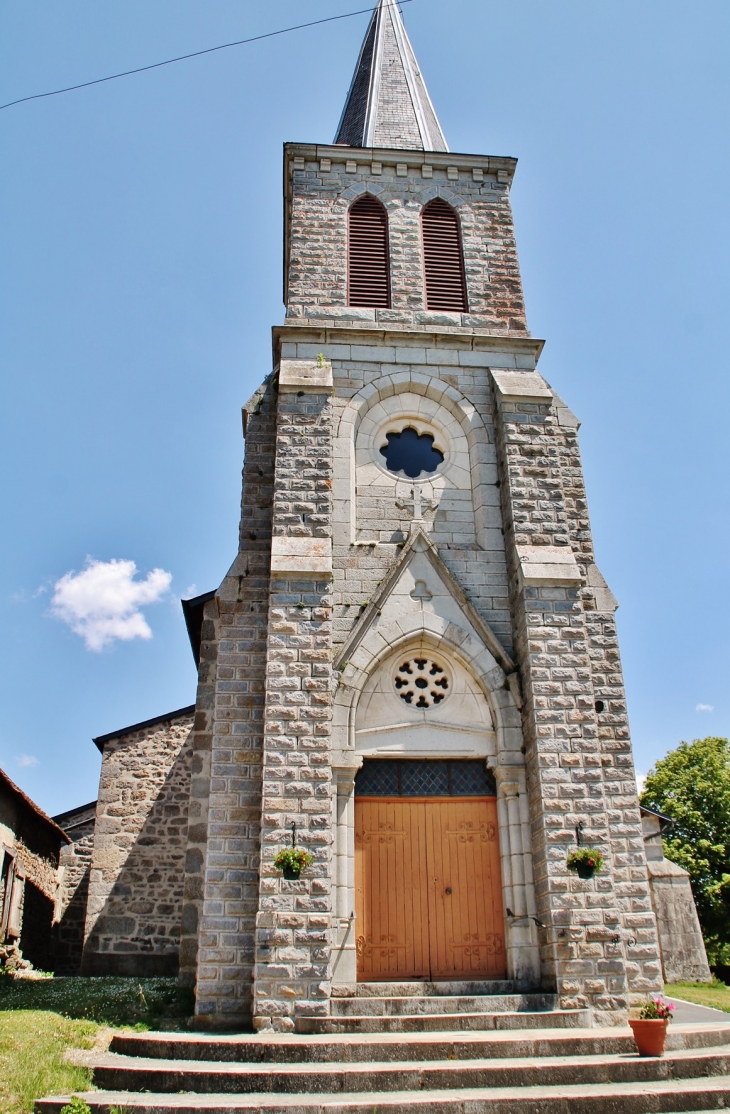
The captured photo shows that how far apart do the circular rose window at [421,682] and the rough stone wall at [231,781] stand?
193 centimetres

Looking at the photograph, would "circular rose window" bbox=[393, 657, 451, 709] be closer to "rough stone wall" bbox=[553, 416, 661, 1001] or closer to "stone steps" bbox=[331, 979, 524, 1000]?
"rough stone wall" bbox=[553, 416, 661, 1001]

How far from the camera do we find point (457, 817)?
11305mm

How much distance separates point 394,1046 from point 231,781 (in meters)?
4.04

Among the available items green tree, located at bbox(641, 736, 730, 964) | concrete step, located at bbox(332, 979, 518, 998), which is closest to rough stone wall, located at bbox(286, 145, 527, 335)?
concrete step, located at bbox(332, 979, 518, 998)

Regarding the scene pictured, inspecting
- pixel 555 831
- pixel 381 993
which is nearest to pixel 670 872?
pixel 555 831

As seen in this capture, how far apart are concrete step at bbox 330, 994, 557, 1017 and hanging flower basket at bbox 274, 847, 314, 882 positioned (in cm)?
144

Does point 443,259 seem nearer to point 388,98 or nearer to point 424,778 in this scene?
point 388,98

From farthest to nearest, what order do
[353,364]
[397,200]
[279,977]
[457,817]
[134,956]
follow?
[397,200] → [134,956] → [353,364] → [457,817] → [279,977]

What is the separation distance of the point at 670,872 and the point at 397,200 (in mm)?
12419

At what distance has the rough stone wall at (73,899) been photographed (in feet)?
63.6

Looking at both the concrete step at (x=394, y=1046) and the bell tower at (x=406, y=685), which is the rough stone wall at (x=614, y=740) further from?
the concrete step at (x=394, y=1046)

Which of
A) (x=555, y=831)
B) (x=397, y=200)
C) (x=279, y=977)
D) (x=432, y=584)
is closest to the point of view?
(x=279, y=977)

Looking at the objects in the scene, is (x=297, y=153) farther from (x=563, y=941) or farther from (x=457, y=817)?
(x=563, y=941)

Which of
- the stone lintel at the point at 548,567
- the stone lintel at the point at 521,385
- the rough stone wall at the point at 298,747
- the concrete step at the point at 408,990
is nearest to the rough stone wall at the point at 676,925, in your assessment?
the concrete step at the point at 408,990
